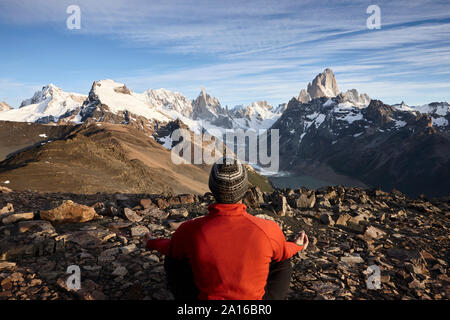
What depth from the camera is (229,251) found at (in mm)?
3461

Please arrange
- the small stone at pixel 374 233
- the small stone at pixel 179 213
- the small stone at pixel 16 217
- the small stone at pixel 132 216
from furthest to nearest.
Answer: the small stone at pixel 179 213, the small stone at pixel 374 233, the small stone at pixel 132 216, the small stone at pixel 16 217

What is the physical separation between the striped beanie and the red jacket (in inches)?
4.8

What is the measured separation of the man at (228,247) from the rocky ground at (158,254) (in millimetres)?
2313

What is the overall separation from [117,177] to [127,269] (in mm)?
44617

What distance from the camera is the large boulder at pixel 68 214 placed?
8.87 meters

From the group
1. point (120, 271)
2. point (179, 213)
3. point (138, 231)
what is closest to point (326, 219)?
point (179, 213)

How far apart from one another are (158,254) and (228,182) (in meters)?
4.55

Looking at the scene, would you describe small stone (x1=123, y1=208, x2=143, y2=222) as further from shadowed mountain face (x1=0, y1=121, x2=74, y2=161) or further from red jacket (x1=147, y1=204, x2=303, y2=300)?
shadowed mountain face (x1=0, y1=121, x2=74, y2=161)

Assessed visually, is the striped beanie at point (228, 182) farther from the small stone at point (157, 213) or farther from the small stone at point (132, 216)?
the small stone at point (157, 213)

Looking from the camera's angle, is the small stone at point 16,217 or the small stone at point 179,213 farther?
Answer: the small stone at point 179,213

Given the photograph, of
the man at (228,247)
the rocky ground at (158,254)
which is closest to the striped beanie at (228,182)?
the man at (228,247)
